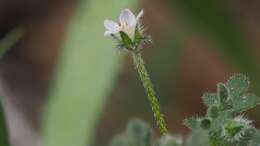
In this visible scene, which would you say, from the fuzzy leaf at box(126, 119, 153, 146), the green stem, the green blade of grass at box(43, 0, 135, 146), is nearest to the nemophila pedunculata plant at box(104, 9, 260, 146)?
the green stem

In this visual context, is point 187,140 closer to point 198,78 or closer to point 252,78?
point 252,78

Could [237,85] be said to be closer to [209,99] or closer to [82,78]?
[209,99]

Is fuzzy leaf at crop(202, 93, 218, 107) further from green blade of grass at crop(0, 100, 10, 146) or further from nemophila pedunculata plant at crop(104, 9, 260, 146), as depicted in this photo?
green blade of grass at crop(0, 100, 10, 146)

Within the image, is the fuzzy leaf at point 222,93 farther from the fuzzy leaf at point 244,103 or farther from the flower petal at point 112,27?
the flower petal at point 112,27

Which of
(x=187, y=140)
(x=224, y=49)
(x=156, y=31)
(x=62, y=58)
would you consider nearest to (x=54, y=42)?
(x=156, y=31)

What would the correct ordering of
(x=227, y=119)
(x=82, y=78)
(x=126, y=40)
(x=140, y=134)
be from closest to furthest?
(x=227, y=119), (x=126, y=40), (x=140, y=134), (x=82, y=78)

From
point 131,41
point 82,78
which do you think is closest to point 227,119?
point 131,41
